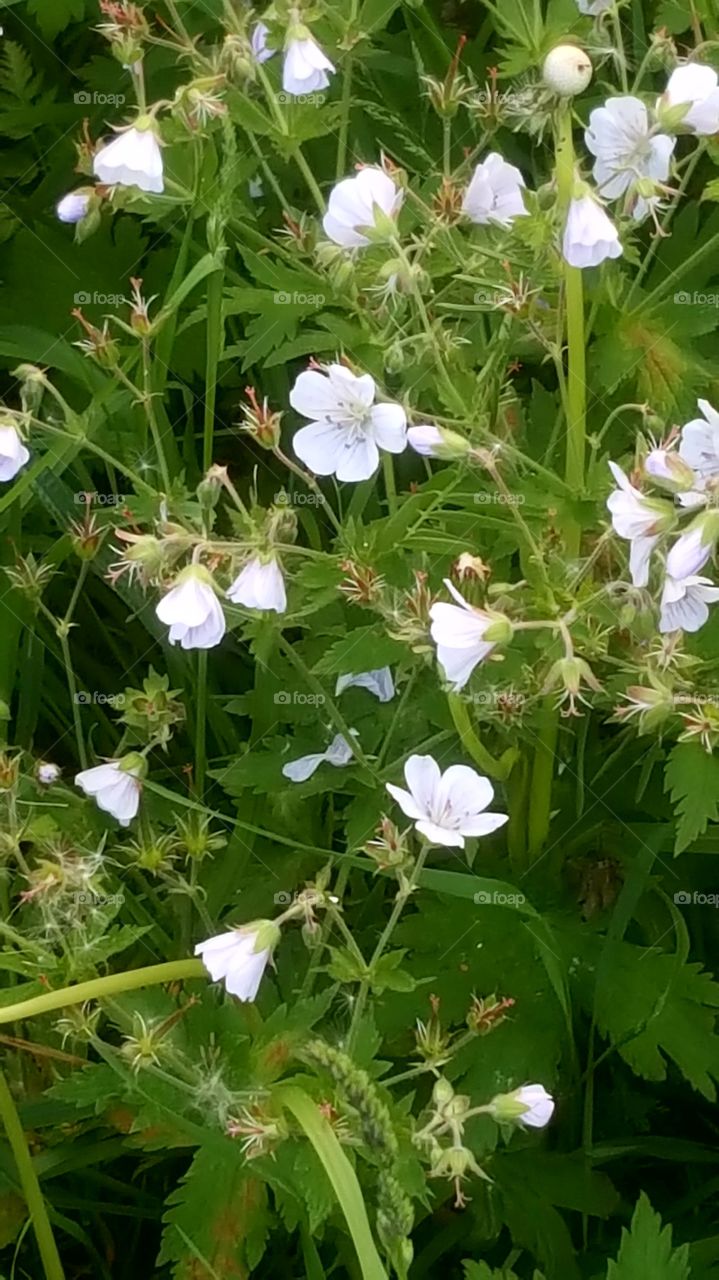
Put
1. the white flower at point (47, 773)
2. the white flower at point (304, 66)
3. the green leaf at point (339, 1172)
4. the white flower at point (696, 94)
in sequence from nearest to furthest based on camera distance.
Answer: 1. the green leaf at point (339, 1172)
2. the white flower at point (696, 94)
3. the white flower at point (304, 66)
4. the white flower at point (47, 773)

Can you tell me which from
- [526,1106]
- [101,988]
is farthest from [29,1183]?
[526,1106]

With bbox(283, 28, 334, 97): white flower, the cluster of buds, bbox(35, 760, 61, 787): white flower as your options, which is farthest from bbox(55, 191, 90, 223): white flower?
bbox(35, 760, 61, 787): white flower

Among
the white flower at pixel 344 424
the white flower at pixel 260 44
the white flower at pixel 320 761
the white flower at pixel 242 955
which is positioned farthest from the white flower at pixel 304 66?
the white flower at pixel 242 955

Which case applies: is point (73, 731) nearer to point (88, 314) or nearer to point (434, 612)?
point (88, 314)

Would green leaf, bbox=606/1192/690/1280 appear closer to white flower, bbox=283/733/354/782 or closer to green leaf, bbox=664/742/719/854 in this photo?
green leaf, bbox=664/742/719/854

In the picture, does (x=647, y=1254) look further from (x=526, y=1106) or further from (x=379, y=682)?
(x=379, y=682)

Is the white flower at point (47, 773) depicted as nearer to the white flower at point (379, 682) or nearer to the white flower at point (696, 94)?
the white flower at point (379, 682)

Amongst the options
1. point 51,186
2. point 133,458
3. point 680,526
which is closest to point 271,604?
point 680,526
